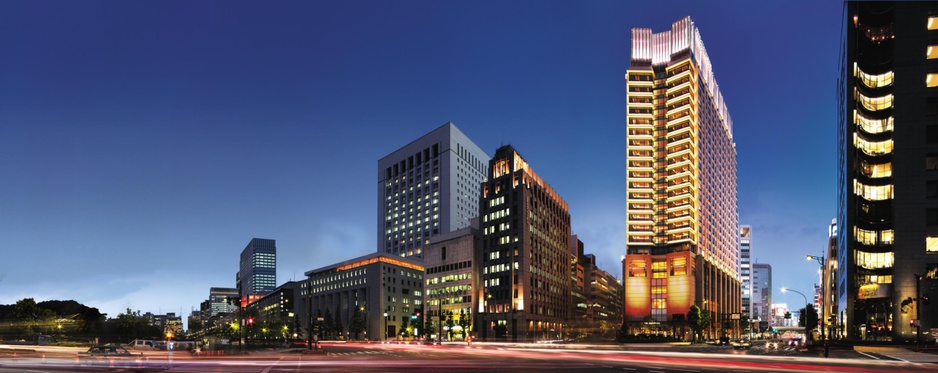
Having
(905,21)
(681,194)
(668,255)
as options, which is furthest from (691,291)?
(905,21)

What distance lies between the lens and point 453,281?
17588 cm

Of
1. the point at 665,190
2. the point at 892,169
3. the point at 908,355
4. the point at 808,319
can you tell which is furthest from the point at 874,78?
the point at 665,190

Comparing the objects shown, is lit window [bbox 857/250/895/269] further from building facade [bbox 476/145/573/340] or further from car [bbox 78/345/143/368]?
car [bbox 78/345/143/368]

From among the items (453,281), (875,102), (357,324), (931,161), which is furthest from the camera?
(357,324)

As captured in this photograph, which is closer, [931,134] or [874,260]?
[931,134]

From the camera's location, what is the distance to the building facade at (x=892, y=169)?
302 feet

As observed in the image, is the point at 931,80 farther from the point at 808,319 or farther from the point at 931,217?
the point at 808,319

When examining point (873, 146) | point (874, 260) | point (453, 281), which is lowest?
point (453, 281)

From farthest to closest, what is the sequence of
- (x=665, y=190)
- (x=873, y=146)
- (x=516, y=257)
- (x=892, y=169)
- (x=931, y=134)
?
(x=665, y=190) < (x=516, y=257) < (x=873, y=146) < (x=892, y=169) < (x=931, y=134)

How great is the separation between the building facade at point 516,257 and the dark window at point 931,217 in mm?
82441

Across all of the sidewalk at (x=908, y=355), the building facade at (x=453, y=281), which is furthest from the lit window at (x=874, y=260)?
the building facade at (x=453, y=281)

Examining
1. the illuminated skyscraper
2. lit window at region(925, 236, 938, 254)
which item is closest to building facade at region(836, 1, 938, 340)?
lit window at region(925, 236, 938, 254)

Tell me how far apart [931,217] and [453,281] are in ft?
366

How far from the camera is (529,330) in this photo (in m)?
152
